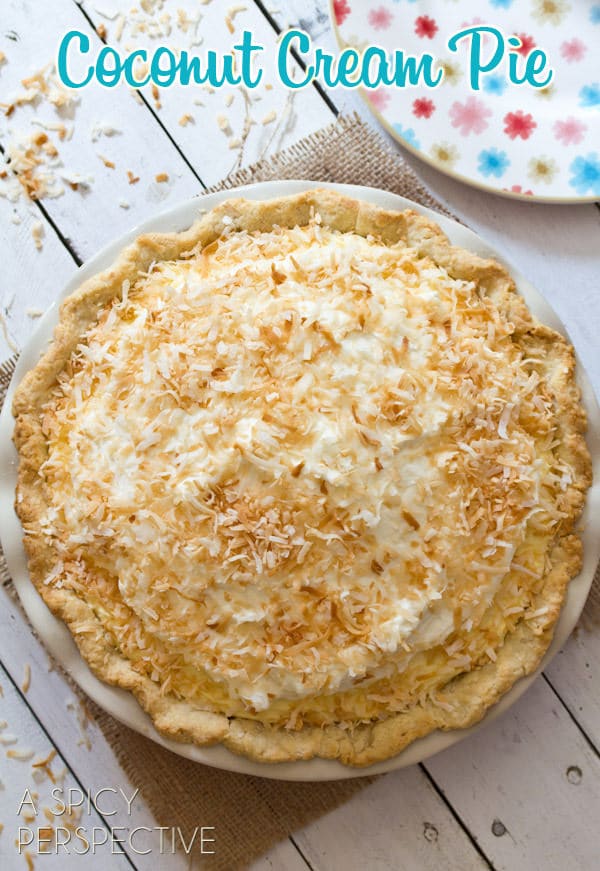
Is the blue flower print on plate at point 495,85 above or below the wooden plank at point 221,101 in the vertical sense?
below

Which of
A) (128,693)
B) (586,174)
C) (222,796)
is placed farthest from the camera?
(586,174)

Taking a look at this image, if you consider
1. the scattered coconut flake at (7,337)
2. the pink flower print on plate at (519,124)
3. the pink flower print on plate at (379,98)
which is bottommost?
the pink flower print on plate at (519,124)

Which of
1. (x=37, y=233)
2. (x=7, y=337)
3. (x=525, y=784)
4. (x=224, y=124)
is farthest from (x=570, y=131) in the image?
(x=525, y=784)

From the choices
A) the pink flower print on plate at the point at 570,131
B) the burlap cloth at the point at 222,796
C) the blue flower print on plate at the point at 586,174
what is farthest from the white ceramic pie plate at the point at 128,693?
the pink flower print on plate at the point at 570,131

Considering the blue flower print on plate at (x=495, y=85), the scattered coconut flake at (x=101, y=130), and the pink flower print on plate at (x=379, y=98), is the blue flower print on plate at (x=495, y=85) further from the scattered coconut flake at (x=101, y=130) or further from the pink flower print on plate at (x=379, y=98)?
the scattered coconut flake at (x=101, y=130)

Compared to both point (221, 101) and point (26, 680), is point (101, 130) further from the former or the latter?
point (26, 680)

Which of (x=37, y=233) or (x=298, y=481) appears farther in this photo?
(x=37, y=233)

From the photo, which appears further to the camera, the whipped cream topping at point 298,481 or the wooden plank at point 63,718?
the wooden plank at point 63,718

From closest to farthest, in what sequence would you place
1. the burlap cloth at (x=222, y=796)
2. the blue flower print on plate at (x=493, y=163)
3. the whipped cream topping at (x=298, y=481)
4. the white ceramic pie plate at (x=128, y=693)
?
1. the whipped cream topping at (x=298, y=481)
2. the white ceramic pie plate at (x=128, y=693)
3. the burlap cloth at (x=222, y=796)
4. the blue flower print on plate at (x=493, y=163)
